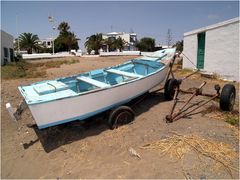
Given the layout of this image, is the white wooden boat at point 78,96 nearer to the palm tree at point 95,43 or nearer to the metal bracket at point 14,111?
the metal bracket at point 14,111

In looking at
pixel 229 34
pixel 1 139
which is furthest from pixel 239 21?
pixel 1 139

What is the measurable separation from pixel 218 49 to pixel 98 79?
7.84m

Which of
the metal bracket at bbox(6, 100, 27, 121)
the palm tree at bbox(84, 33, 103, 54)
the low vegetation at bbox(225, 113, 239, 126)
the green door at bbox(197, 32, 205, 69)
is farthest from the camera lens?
the palm tree at bbox(84, 33, 103, 54)

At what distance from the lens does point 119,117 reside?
5.07m

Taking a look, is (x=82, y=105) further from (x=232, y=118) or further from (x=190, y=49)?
(x=190, y=49)

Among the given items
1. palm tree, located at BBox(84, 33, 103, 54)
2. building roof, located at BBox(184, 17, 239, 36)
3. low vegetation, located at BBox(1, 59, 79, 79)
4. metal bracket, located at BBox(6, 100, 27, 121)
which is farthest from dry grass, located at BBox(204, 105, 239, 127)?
palm tree, located at BBox(84, 33, 103, 54)

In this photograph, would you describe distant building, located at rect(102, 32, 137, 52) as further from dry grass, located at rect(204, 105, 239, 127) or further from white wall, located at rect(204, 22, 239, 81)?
dry grass, located at rect(204, 105, 239, 127)

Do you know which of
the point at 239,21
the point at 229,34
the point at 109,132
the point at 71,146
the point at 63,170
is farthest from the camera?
the point at 229,34

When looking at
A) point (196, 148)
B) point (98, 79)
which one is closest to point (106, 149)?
point (196, 148)

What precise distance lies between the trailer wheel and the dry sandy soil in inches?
5.0

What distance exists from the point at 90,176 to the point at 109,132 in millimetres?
1378

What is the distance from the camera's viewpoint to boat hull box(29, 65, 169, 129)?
4.18 metres

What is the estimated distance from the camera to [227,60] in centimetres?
1130

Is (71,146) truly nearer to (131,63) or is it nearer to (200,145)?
(200,145)
